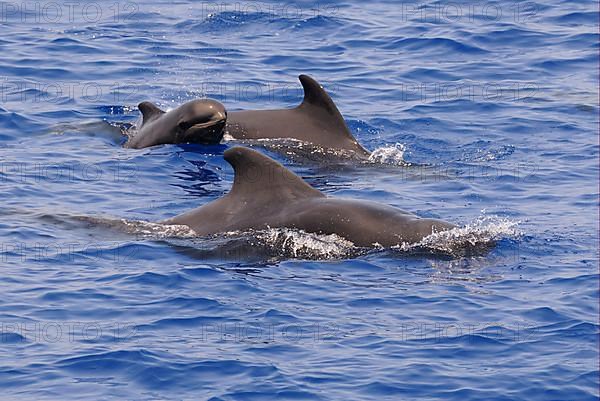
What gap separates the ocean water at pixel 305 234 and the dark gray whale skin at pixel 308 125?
1.74 feet

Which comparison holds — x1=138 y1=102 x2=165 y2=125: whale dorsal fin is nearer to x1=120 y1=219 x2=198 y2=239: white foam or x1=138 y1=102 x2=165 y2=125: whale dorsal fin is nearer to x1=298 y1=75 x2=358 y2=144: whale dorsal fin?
x1=298 y1=75 x2=358 y2=144: whale dorsal fin

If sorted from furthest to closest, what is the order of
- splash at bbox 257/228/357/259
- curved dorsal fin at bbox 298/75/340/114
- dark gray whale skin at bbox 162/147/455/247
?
curved dorsal fin at bbox 298/75/340/114 → dark gray whale skin at bbox 162/147/455/247 → splash at bbox 257/228/357/259

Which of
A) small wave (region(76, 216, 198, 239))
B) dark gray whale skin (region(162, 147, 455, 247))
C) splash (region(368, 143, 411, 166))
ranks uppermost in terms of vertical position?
dark gray whale skin (region(162, 147, 455, 247))

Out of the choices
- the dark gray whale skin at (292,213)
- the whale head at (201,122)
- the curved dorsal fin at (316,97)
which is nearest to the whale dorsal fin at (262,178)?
the dark gray whale skin at (292,213)

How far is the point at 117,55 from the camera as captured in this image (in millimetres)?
26969

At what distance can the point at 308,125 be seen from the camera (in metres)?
20.4

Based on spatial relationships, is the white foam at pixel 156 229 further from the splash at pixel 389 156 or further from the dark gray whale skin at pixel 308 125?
the splash at pixel 389 156

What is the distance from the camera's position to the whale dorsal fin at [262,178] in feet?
48.4

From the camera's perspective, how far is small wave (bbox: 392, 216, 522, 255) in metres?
14.5

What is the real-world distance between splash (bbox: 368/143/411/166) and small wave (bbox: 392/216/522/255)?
436cm

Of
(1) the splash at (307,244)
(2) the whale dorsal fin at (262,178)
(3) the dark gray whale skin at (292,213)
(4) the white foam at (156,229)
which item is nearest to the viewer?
(1) the splash at (307,244)

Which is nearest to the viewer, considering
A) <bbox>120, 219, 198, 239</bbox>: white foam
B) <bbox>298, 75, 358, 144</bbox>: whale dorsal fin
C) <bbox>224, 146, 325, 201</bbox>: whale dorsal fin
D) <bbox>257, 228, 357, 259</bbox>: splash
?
<bbox>257, 228, 357, 259</bbox>: splash

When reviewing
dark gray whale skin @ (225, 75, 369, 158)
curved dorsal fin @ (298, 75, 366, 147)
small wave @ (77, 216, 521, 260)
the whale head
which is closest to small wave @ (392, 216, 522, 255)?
small wave @ (77, 216, 521, 260)

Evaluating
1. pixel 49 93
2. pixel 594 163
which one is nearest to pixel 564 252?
pixel 594 163
